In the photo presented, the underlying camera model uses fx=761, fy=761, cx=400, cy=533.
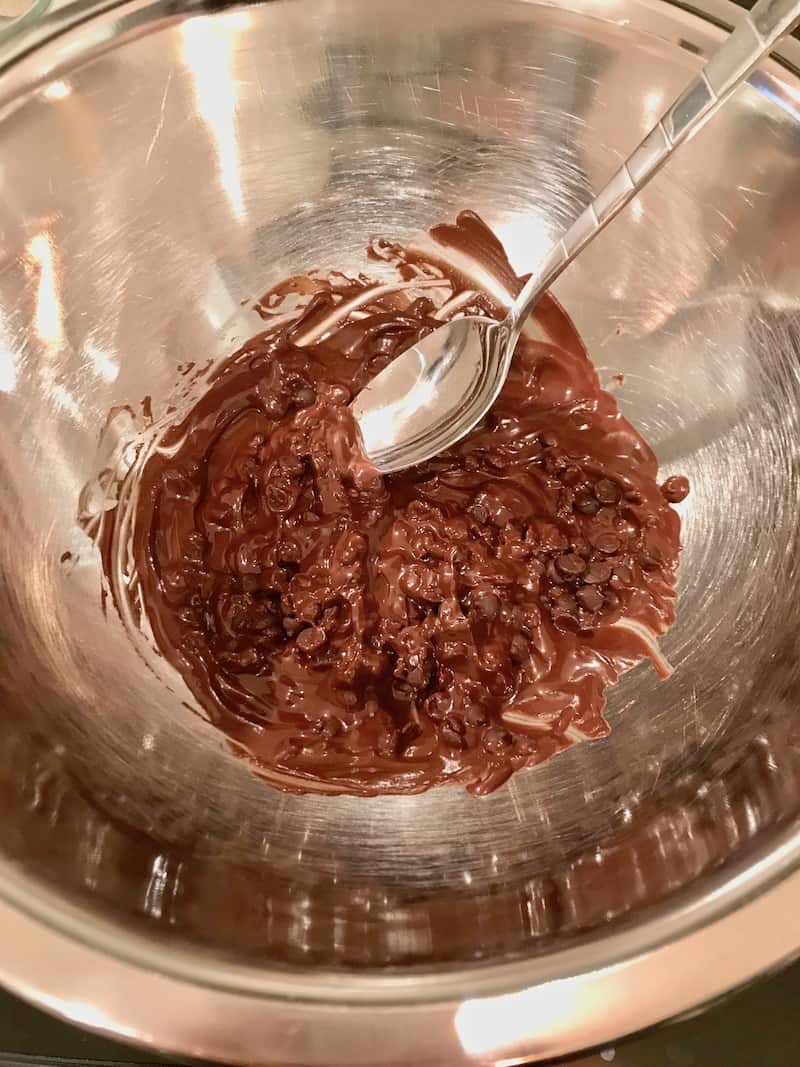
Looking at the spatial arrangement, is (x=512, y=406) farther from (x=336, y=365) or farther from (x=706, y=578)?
(x=706, y=578)

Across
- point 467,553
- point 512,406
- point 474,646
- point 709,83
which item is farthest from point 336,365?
point 709,83

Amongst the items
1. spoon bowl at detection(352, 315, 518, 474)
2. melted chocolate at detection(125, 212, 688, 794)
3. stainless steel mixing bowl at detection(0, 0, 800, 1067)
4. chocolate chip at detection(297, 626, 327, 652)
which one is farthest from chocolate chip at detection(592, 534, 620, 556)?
chocolate chip at detection(297, 626, 327, 652)

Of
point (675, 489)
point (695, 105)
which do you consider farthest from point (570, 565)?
point (695, 105)

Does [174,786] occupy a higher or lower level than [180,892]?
higher

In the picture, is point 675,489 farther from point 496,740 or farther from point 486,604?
point 496,740

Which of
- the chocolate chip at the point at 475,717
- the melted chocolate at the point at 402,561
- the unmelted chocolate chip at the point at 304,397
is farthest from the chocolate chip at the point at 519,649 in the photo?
the unmelted chocolate chip at the point at 304,397

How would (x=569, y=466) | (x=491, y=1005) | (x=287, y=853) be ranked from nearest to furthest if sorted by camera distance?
(x=491, y=1005) → (x=287, y=853) → (x=569, y=466)

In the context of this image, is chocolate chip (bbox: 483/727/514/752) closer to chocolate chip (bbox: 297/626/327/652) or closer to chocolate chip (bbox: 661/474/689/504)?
chocolate chip (bbox: 297/626/327/652)
